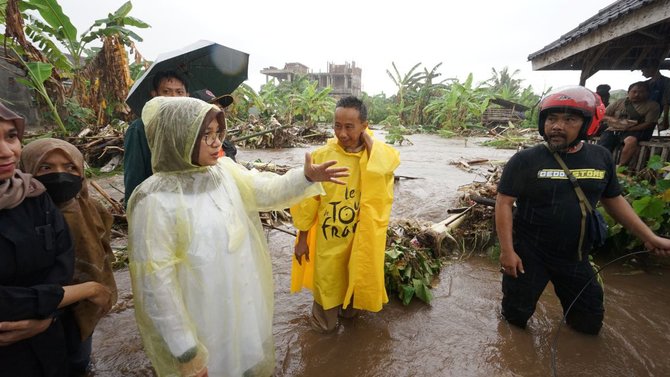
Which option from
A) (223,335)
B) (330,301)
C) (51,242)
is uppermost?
(51,242)

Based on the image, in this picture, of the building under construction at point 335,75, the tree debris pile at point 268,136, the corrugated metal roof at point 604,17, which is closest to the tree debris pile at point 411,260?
the corrugated metal roof at point 604,17

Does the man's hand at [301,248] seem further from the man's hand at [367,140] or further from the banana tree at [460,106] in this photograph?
the banana tree at [460,106]

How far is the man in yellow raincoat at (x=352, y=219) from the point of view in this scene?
7.43 ft

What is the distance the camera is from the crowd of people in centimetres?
134

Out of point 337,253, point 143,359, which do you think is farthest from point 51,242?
point 337,253

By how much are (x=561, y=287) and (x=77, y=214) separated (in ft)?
10.4

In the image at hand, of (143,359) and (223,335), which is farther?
(143,359)

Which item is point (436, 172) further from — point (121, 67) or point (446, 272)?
point (121, 67)

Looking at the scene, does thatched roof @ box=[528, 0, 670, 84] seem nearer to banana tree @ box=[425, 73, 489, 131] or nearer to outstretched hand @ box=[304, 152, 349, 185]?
outstretched hand @ box=[304, 152, 349, 185]

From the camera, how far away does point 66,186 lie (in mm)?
1633

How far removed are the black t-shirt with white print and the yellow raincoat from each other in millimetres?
851

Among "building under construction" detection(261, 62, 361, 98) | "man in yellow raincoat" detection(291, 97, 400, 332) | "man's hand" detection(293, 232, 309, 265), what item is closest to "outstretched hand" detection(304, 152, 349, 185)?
"man in yellow raincoat" detection(291, 97, 400, 332)

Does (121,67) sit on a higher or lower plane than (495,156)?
higher

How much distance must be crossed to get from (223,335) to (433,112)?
24300 millimetres
